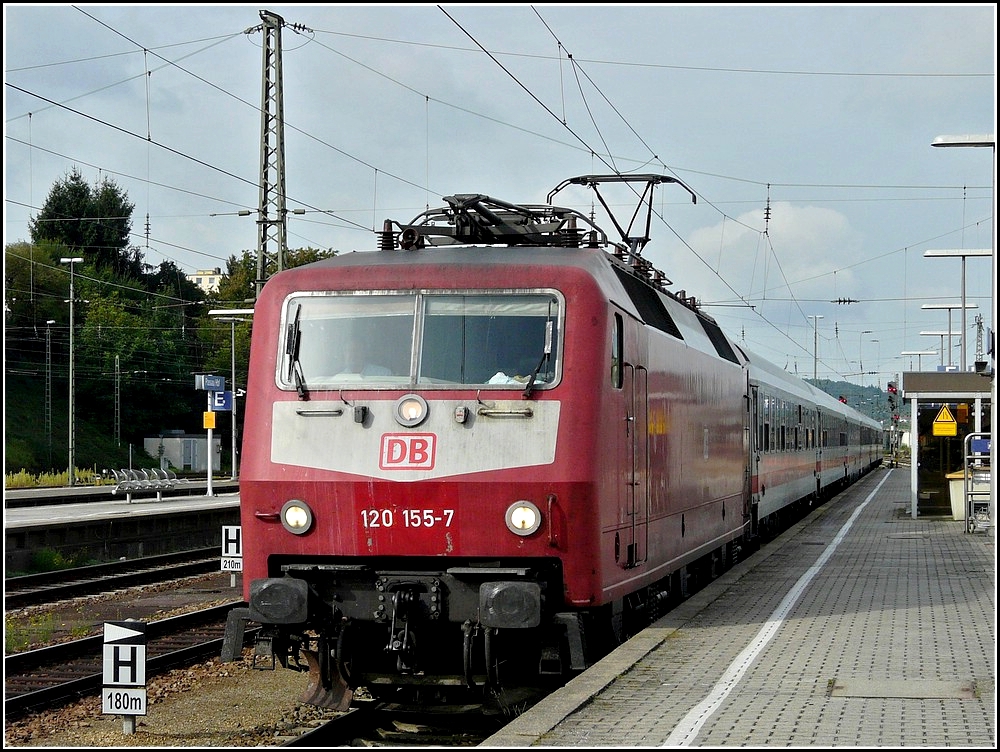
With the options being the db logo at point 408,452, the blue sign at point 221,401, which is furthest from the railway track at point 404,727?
the blue sign at point 221,401

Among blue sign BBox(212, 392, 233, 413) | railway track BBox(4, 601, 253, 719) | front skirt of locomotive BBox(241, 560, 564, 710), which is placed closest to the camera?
front skirt of locomotive BBox(241, 560, 564, 710)

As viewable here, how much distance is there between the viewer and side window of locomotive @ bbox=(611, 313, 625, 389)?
921 cm

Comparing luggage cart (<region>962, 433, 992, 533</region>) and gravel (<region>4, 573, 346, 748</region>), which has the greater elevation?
luggage cart (<region>962, 433, 992, 533</region>)

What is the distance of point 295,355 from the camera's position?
909 cm

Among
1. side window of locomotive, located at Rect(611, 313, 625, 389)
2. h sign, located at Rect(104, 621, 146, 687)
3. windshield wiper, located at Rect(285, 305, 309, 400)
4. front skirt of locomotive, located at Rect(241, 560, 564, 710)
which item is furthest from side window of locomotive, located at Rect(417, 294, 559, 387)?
h sign, located at Rect(104, 621, 146, 687)

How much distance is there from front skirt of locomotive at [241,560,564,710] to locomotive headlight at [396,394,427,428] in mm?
995

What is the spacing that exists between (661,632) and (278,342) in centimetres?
415

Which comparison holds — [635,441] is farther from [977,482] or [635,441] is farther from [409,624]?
[977,482]

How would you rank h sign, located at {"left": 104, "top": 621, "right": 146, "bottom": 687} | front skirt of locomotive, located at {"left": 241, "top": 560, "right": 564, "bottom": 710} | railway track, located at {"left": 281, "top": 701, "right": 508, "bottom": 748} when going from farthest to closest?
1. h sign, located at {"left": 104, "top": 621, "right": 146, "bottom": 687}
2. railway track, located at {"left": 281, "top": 701, "right": 508, "bottom": 748}
3. front skirt of locomotive, located at {"left": 241, "top": 560, "right": 564, "bottom": 710}

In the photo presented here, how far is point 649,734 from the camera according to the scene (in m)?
7.10

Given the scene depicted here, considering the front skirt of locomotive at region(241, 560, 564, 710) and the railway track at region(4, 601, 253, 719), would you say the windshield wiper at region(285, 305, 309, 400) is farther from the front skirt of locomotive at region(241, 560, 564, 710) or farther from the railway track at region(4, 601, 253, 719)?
the railway track at region(4, 601, 253, 719)

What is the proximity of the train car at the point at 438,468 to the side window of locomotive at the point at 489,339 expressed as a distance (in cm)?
1

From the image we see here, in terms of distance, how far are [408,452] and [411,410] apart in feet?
0.93

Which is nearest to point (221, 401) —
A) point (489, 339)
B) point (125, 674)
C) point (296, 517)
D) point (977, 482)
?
point (977, 482)
